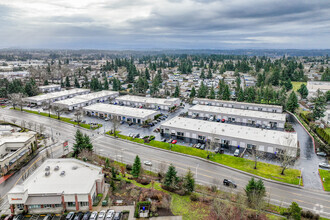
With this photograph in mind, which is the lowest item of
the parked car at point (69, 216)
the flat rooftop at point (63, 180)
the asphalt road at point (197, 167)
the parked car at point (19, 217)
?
the parked car at point (19, 217)

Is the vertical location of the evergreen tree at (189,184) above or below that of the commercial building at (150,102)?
below

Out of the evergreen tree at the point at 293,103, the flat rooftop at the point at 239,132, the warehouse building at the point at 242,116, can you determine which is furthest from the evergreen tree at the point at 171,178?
the evergreen tree at the point at 293,103

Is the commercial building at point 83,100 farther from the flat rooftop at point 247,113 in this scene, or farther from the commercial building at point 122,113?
the flat rooftop at point 247,113

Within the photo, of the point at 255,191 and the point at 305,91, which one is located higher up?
the point at 305,91

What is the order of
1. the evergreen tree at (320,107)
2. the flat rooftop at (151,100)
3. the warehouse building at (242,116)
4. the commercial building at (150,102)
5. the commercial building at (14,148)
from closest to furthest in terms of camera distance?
the commercial building at (14,148)
the evergreen tree at (320,107)
the warehouse building at (242,116)
the commercial building at (150,102)
the flat rooftop at (151,100)

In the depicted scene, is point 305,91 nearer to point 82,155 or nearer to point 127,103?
point 127,103

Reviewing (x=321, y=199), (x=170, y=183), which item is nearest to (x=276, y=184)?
(x=321, y=199)

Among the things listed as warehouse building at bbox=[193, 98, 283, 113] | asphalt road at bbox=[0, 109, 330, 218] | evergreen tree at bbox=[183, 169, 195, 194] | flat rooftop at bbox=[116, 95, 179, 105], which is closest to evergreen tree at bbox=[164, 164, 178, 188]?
evergreen tree at bbox=[183, 169, 195, 194]

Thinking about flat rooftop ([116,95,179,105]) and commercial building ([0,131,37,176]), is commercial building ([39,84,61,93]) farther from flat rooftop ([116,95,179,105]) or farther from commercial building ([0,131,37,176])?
commercial building ([0,131,37,176])
